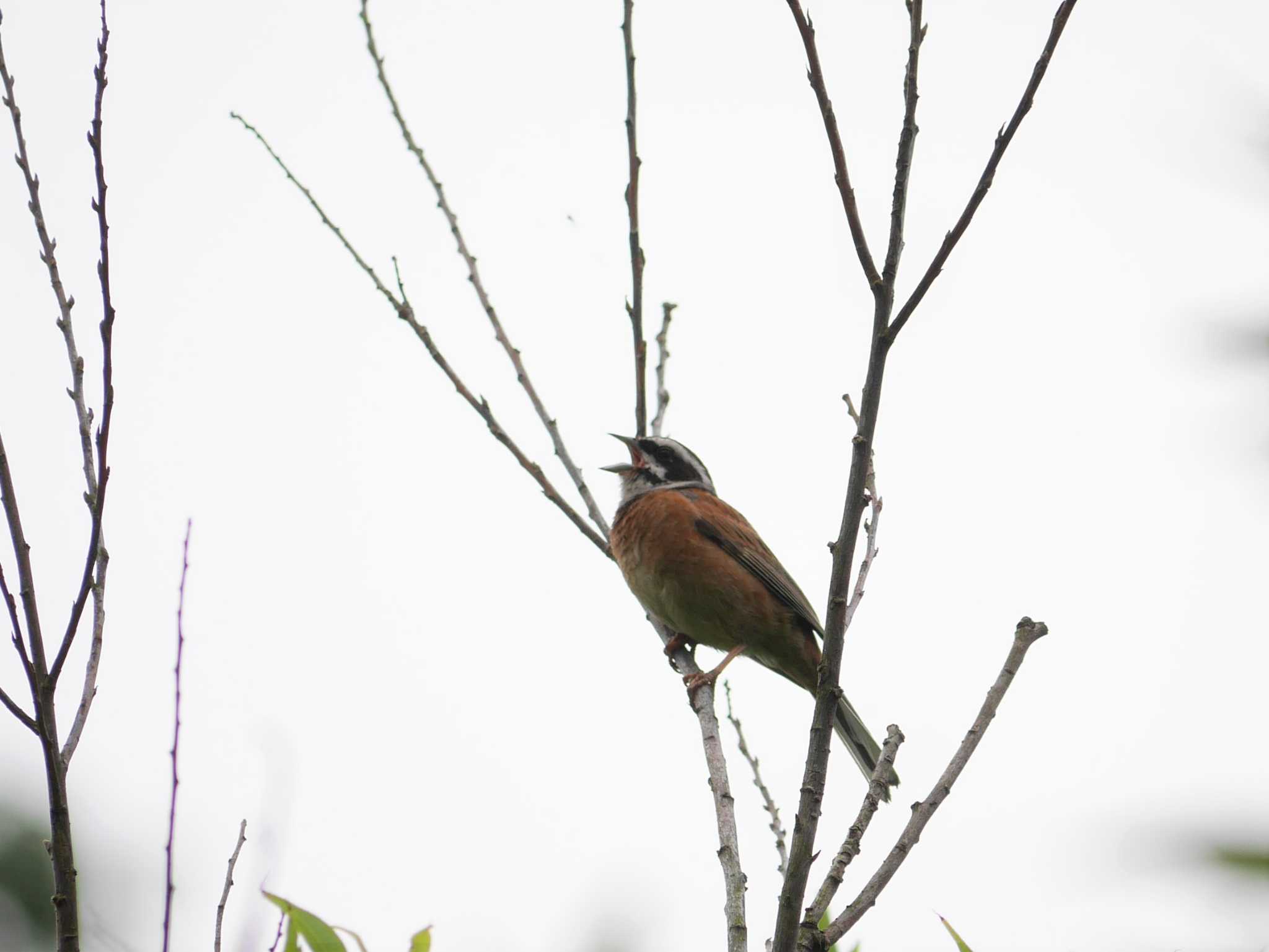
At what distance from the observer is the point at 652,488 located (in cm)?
709

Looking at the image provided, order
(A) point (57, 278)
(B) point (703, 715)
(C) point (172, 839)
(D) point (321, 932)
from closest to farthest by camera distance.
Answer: (D) point (321, 932) → (C) point (172, 839) → (A) point (57, 278) → (B) point (703, 715)

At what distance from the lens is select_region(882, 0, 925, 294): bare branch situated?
101 inches

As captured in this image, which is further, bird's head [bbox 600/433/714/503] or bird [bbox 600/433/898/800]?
bird's head [bbox 600/433/714/503]

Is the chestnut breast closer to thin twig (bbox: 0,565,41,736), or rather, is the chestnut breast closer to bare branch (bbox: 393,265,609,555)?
bare branch (bbox: 393,265,609,555)

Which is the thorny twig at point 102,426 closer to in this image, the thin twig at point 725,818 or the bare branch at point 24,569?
the bare branch at point 24,569

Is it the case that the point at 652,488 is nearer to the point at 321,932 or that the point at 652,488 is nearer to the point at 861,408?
the point at 861,408

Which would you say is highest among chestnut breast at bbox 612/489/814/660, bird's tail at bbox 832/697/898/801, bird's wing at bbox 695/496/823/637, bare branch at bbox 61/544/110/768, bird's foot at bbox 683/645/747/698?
bird's wing at bbox 695/496/823/637

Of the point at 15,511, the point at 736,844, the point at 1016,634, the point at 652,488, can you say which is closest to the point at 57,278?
the point at 15,511

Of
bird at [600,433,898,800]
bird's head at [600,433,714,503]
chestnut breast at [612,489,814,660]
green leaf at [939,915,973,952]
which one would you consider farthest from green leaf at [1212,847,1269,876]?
bird's head at [600,433,714,503]

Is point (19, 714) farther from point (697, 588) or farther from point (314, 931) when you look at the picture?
point (697, 588)

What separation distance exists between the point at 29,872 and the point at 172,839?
8.41 feet

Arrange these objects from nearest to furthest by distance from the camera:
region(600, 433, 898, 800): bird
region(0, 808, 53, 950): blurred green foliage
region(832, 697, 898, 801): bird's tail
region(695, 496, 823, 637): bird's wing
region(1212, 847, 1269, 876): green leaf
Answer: region(1212, 847, 1269, 876): green leaf, region(0, 808, 53, 950): blurred green foliage, region(832, 697, 898, 801): bird's tail, region(600, 433, 898, 800): bird, region(695, 496, 823, 637): bird's wing

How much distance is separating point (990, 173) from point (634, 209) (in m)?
2.19

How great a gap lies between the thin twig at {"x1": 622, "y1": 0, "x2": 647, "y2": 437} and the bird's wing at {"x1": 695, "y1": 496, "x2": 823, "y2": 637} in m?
2.06
